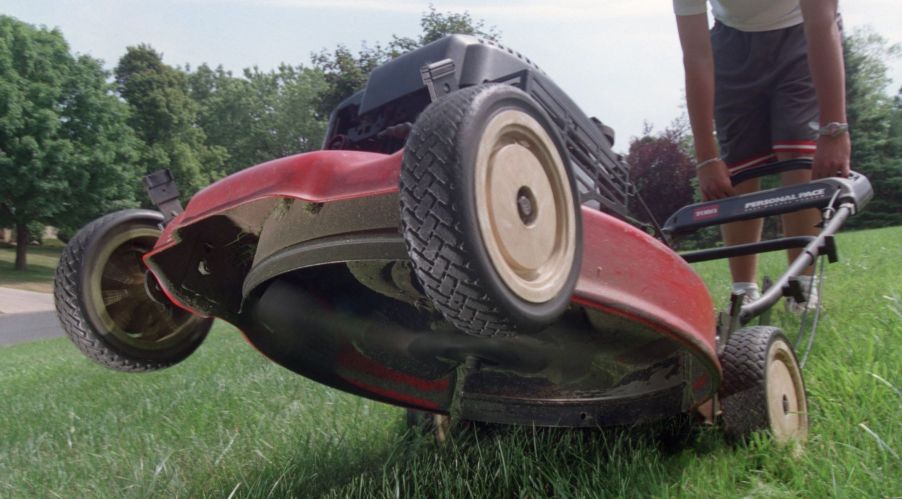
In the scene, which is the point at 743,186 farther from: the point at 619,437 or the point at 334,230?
the point at 334,230

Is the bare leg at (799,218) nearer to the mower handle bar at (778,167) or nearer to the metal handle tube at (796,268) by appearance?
the mower handle bar at (778,167)

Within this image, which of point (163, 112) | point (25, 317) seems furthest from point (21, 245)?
point (25, 317)

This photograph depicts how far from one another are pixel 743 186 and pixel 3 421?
3940mm

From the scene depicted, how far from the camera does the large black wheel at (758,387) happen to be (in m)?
1.77

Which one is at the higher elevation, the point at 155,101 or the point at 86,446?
the point at 155,101

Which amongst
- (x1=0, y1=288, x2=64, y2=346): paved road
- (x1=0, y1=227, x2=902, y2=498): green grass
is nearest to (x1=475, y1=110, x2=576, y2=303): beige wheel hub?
A: (x1=0, y1=227, x2=902, y2=498): green grass

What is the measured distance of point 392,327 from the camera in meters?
1.83

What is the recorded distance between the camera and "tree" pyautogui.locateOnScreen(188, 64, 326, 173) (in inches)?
1948

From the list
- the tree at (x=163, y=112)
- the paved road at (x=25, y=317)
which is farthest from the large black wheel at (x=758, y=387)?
the tree at (x=163, y=112)

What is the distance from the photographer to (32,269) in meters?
31.4

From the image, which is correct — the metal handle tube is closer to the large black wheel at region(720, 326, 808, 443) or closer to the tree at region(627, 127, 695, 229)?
the large black wheel at region(720, 326, 808, 443)

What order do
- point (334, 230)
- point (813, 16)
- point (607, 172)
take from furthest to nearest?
1. point (813, 16)
2. point (607, 172)
3. point (334, 230)

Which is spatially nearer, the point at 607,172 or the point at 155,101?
the point at 607,172

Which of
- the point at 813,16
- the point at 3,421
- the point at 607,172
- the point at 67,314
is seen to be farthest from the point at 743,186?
the point at 3,421
